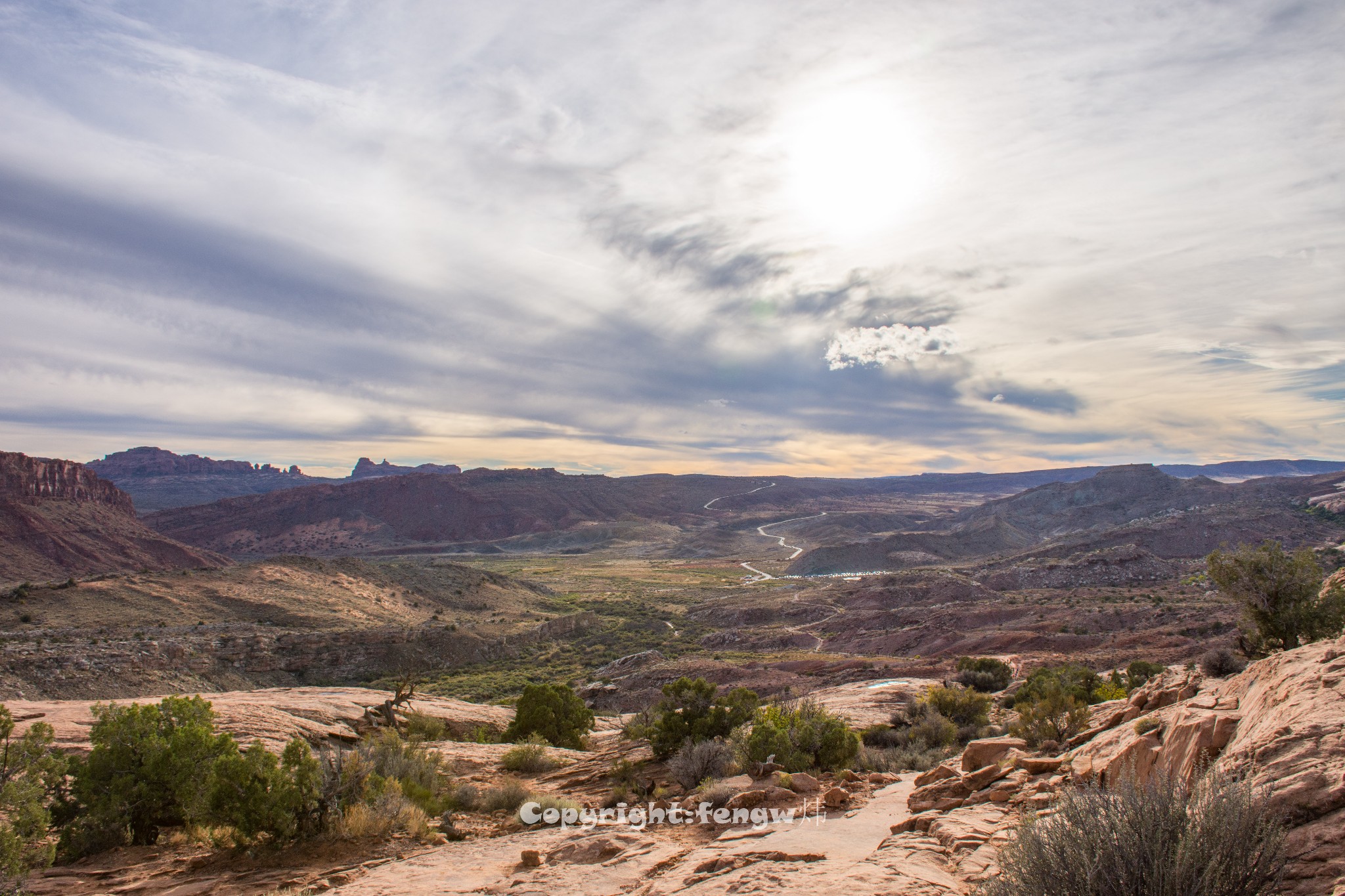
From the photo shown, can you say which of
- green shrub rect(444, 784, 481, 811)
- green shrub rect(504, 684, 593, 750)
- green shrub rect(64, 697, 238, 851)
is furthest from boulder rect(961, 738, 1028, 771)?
green shrub rect(64, 697, 238, 851)

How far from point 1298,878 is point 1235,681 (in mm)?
6305

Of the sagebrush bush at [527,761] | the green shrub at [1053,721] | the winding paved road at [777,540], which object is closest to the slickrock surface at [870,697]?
the green shrub at [1053,721]

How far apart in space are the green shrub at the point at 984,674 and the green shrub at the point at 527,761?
55.5 feet

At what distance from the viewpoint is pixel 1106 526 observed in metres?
110

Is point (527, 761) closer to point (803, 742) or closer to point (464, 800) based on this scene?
point (464, 800)

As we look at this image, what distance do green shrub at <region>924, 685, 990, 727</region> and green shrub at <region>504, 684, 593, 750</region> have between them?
1037cm

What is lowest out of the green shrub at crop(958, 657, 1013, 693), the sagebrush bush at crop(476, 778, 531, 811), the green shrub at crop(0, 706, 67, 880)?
the green shrub at crop(958, 657, 1013, 693)

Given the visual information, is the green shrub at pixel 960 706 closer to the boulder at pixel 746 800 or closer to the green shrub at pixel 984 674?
the green shrub at pixel 984 674

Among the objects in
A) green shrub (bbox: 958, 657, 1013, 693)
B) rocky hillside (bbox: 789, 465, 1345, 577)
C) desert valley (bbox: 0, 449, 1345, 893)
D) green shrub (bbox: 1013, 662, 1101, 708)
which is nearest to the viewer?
→ desert valley (bbox: 0, 449, 1345, 893)

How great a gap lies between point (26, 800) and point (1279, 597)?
24074 mm

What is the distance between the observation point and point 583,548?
146 m

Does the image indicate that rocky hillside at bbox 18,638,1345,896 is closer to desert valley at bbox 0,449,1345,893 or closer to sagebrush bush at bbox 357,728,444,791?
desert valley at bbox 0,449,1345,893

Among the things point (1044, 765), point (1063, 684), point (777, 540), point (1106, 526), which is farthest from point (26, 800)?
point (777, 540)

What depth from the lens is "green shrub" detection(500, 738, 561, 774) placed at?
14.0 metres
